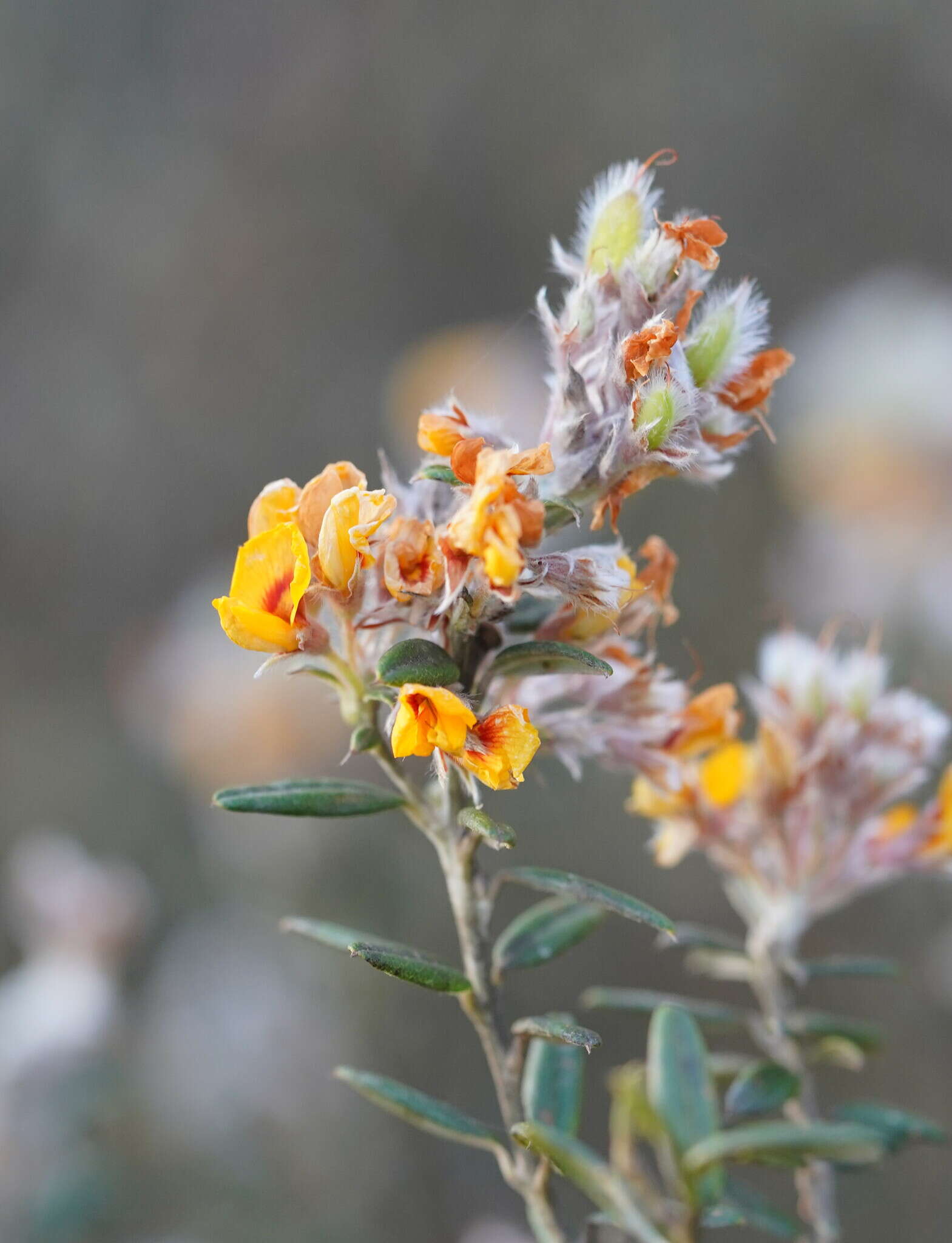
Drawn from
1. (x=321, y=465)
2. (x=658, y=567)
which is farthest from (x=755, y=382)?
(x=321, y=465)

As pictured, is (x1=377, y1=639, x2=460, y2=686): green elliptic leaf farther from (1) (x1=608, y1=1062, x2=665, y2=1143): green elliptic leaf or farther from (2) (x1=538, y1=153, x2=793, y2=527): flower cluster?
(1) (x1=608, y1=1062, x2=665, y2=1143): green elliptic leaf

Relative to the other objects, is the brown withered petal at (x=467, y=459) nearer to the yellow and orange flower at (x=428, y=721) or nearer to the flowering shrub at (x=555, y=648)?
the flowering shrub at (x=555, y=648)

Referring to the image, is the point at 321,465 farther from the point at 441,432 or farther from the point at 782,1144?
the point at 782,1144

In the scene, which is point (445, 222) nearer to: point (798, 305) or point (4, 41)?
point (798, 305)

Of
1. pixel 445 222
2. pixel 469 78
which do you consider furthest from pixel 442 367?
pixel 469 78

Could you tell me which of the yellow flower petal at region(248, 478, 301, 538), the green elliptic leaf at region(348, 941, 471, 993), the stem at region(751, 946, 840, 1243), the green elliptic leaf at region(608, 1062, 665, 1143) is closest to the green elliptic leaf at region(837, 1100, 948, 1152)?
the stem at region(751, 946, 840, 1243)

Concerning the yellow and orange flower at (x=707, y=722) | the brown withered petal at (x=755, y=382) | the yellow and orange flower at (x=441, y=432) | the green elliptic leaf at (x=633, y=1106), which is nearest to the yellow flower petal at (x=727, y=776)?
the yellow and orange flower at (x=707, y=722)
